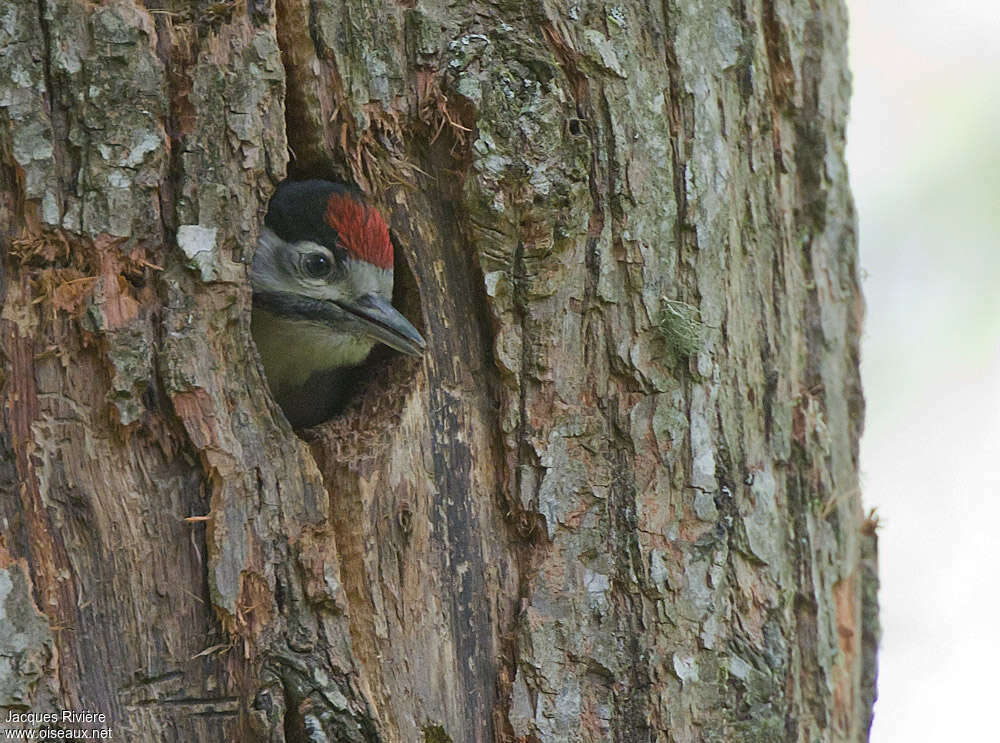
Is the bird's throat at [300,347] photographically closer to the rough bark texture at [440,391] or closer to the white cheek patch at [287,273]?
the white cheek patch at [287,273]

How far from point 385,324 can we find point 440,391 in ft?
1.23

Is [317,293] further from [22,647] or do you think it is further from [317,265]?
[22,647]

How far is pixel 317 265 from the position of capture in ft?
12.6

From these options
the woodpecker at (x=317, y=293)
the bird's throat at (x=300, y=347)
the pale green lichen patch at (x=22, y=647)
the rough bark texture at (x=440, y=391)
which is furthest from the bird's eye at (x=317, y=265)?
the pale green lichen patch at (x=22, y=647)

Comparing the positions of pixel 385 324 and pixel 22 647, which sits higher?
pixel 385 324

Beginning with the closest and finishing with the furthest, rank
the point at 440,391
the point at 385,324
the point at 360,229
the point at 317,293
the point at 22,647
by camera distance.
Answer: the point at 22,647 < the point at 440,391 < the point at 385,324 < the point at 360,229 < the point at 317,293

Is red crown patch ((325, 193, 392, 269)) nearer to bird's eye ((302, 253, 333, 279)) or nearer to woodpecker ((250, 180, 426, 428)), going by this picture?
woodpecker ((250, 180, 426, 428))

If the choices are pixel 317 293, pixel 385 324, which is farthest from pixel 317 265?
pixel 385 324

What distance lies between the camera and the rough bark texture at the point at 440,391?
103 inches

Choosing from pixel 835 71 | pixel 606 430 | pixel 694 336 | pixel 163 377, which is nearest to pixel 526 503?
pixel 606 430

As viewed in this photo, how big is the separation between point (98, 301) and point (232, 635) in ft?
2.89

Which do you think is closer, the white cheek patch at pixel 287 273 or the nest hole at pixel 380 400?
the nest hole at pixel 380 400

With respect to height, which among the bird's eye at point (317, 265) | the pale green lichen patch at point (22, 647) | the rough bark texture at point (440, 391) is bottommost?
the pale green lichen patch at point (22, 647)

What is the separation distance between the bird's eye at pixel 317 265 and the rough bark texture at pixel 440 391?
0.59 m
